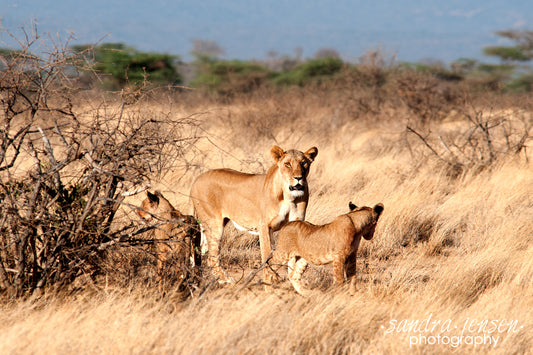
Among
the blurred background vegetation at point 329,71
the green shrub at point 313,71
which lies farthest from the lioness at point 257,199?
the green shrub at point 313,71

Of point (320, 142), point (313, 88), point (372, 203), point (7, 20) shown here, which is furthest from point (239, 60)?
point (7, 20)

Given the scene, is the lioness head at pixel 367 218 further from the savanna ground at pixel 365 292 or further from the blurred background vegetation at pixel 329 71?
the blurred background vegetation at pixel 329 71

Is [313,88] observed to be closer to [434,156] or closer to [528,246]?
[434,156]

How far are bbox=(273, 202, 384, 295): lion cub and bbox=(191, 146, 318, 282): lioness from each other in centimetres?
30

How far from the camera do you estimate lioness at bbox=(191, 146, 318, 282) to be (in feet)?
18.0

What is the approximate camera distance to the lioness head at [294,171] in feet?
17.7

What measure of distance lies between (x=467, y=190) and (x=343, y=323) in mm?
5227

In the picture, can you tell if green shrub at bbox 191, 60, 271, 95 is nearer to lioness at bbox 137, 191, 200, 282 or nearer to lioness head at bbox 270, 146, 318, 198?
lioness head at bbox 270, 146, 318, 198

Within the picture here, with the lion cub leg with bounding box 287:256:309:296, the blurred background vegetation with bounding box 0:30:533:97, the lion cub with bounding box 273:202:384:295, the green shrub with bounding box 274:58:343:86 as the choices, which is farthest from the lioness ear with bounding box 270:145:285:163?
the green shrub with bounding box 274:58:343:86

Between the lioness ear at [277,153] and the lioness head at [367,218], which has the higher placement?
the lioness ear at [277,153]

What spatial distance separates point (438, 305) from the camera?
4.91 metres

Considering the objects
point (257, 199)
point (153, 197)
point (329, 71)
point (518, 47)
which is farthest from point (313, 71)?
point (153, 197)

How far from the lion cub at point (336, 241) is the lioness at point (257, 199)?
30cm

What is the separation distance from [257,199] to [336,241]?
1047mm
